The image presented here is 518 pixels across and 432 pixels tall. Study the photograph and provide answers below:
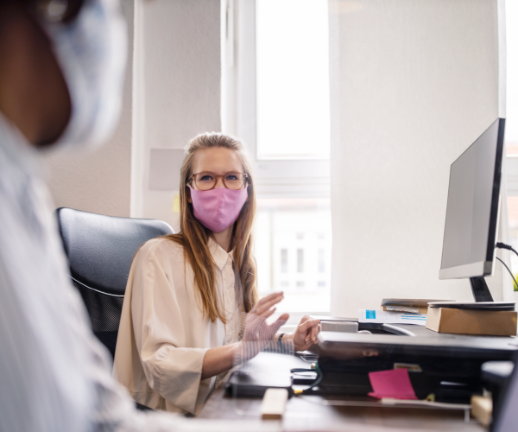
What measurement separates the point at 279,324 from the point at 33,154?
581mm

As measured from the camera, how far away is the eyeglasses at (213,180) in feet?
3.75

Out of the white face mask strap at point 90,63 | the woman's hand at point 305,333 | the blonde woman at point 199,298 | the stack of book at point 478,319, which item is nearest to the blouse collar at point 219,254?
the blonde woman at point 199,298

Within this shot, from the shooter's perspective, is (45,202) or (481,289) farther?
(481,289)

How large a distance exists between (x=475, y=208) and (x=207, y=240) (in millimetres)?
672

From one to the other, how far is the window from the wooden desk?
1251 millimetres

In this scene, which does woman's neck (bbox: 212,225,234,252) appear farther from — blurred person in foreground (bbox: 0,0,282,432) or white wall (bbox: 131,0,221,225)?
blurred person in foreground (bbox: 0,0,282,432)

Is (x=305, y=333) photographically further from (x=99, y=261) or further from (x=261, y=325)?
(x=99, y=261)

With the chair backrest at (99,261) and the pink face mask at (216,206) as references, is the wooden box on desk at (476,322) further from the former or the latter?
the chair backrest at (99,261)

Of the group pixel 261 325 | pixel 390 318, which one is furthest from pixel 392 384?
pixel 390 318

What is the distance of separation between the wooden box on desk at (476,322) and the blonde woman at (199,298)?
276 millimetres

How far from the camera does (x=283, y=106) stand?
198cm

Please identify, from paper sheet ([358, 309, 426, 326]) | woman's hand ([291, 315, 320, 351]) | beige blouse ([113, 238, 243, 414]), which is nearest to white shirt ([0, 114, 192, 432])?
beige blouse ([113, 238, 243, 414])

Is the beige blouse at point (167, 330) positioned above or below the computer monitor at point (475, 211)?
below

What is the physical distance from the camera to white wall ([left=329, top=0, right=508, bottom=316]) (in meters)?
1.63
